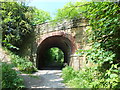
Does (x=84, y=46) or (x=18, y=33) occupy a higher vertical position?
(x=18, y=33)

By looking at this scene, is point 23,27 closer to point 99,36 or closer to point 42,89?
point 42,89

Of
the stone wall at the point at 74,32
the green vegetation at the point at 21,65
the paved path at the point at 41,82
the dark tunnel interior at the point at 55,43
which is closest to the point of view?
the paved path at the point at 41,82

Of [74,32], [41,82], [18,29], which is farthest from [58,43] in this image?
[41,82]

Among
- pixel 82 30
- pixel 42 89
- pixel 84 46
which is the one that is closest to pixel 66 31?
pixel 82 30

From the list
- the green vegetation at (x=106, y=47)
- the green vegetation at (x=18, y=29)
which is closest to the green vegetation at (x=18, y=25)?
the green vegetation at (x=18, y=29)

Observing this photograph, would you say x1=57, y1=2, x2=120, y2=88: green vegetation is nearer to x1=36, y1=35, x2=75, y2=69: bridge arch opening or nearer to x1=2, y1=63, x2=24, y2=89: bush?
x1=2, y1=63, x2=24, y2=89: bush

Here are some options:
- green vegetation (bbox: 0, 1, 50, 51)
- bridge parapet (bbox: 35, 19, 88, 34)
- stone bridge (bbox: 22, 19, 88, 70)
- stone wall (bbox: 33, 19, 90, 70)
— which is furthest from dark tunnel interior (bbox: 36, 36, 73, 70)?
green vegetation (bbox: 0, 1, 50, 51)

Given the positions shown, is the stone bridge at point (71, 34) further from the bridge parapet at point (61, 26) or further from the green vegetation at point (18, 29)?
the green vegetation at point (18, 29)

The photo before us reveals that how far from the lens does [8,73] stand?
11.8 feet

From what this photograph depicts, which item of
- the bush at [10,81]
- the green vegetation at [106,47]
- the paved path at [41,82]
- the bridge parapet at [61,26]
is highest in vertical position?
the bridge parapet at [61,26]

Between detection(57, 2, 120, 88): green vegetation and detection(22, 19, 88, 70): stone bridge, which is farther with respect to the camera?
detection(22, 19, 88, 70): stone bridge

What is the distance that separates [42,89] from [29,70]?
2941 millimetres

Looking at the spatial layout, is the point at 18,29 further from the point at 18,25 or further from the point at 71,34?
the point at 71,34

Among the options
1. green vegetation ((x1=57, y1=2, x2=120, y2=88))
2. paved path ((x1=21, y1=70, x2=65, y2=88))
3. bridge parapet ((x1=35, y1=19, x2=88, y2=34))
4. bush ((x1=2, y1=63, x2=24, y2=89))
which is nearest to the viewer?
green vegetation ((x1=57, y1=2, x2=120, y2=88))
